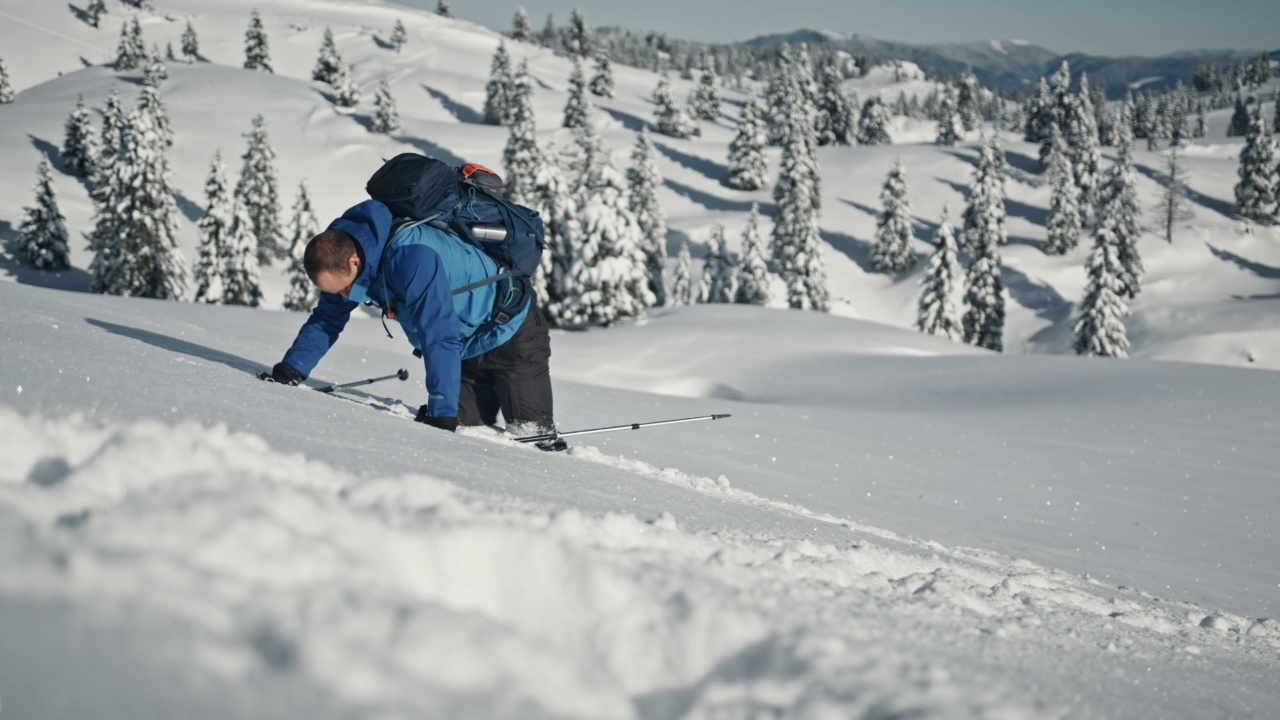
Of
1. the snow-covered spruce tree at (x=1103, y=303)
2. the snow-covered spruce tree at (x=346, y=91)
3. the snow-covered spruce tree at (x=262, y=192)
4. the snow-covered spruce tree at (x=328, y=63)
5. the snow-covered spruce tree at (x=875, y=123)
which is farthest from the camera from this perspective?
the snow-covered spruce tree at (x=875, y=123)

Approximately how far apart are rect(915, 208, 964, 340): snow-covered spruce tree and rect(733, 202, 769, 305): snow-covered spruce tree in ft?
28.5

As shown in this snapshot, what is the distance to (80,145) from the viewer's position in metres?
51.3

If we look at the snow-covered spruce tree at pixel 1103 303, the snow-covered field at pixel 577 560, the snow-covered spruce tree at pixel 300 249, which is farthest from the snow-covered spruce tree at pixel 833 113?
the snow-covered field at pixel 577 560

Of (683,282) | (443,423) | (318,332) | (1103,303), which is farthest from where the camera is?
(683,282)

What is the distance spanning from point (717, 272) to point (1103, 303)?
66.5ft


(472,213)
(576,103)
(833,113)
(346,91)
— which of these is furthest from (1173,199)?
(346,91)

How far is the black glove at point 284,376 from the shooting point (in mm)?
4477

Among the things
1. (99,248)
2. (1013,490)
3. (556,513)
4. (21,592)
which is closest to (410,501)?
(556,513)

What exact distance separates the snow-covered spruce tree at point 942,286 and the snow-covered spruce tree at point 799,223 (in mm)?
5504

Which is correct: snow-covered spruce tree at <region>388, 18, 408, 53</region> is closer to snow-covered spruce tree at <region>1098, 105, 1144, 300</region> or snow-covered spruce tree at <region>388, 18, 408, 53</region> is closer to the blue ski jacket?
snow-covered spruce tree at <region>1098, 105, 1144, 300</region>

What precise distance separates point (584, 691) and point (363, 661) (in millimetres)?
412

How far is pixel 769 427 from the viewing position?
32.7 ft

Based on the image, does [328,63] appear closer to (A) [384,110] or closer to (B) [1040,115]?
(A) [384,110]

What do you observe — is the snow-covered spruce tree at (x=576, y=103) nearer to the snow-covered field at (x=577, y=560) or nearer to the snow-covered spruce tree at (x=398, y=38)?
the snow-covered spruce tree at (x=398, y=38)
